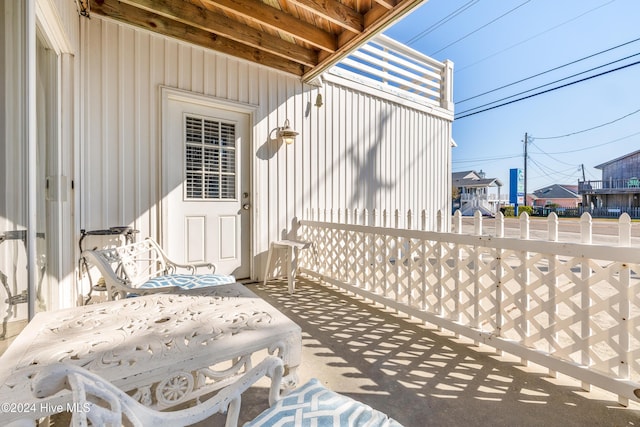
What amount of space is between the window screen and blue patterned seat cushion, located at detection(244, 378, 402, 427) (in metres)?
2.94

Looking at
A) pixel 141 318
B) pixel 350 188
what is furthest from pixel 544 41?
pixel 141 318

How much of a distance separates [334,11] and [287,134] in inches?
59.4

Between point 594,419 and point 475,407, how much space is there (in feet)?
1.81

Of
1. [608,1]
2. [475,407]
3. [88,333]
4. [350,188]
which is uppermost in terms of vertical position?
[608,1]

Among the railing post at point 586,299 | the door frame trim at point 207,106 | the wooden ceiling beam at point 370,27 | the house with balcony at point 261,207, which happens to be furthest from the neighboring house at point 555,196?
the door frame trim at point 207,106

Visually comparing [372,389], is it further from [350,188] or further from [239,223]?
[350,188]

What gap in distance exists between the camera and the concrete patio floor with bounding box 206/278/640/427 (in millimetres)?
1411

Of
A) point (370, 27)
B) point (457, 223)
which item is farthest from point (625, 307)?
point (370, 27)

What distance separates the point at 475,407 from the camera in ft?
4.85

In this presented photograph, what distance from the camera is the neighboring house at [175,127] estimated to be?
58.4 inches

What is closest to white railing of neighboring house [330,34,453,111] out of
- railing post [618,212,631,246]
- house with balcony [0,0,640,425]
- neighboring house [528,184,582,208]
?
house with balcony [0,0,640,425]

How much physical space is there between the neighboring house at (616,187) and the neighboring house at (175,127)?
20.4 metres

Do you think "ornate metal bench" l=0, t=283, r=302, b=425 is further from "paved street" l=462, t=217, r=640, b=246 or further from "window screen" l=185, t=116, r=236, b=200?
"window screen" l=185, t=116, r=236, b=200

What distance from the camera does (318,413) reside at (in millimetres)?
813
